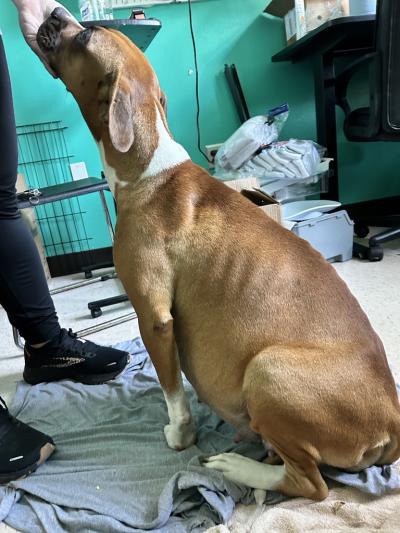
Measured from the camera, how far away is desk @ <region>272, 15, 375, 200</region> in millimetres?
2412

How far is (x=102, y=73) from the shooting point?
3.77 ft

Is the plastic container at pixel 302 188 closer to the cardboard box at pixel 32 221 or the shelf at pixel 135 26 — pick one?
the shelf at pixel 135 26

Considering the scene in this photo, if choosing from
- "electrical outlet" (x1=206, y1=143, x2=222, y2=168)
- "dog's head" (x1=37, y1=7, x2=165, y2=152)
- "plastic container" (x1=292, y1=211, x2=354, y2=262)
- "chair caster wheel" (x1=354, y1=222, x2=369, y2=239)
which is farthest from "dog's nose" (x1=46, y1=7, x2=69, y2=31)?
"chair caster wheel" (x1=354, y1=222, x2=369, y2=239)

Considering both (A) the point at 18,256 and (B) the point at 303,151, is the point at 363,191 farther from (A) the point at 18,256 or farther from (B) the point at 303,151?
(A) the point at 18,256

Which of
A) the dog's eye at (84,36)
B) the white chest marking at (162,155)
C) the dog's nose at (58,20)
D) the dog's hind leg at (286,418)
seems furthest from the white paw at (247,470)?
the dog's nose at (58,20)

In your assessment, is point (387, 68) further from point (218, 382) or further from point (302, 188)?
point (218, 382)

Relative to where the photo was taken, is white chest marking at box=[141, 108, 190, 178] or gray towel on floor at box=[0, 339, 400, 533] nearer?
gray towel on floor at box=[0, 339, 400, 533]

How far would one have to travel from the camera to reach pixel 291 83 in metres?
3.15

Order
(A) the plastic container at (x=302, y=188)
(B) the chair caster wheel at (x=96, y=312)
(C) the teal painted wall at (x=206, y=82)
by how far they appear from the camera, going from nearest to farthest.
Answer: (B) the chair caster wheel at (x=96, y=312) < (A) the plastic container at (x=302, y=188) < (C) the teal painted wall at (x=206, y=82)

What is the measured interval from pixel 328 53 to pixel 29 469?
2.73 metres

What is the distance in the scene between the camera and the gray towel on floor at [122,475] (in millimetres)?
1011

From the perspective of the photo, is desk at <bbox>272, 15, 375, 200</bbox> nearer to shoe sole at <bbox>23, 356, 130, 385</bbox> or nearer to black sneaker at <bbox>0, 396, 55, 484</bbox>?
shoe sole at <bbox>23, 356, 130, 385</bbox>

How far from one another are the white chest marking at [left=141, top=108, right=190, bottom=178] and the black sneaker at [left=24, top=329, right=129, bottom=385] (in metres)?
0.80

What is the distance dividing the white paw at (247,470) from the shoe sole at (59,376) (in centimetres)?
64
